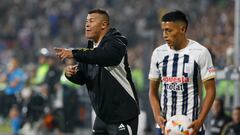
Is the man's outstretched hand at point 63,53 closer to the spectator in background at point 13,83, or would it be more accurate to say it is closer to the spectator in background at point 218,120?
the spectator in background at point 218,120

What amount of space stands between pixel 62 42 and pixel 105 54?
782 inches

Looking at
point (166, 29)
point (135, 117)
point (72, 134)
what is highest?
point (166, 29)

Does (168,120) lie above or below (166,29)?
below

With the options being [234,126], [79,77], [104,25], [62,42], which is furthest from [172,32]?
[62,42]

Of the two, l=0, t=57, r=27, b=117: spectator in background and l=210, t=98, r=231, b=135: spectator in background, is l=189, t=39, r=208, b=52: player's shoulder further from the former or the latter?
l=0, t=57, r=27, b=117: spectator in background

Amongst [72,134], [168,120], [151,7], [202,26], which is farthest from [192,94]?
[151,7]

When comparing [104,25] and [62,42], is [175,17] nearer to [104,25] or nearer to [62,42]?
[104,25]

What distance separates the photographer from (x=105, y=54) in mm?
8484

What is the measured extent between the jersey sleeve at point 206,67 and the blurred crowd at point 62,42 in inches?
216

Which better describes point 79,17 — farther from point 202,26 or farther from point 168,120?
point 168,120

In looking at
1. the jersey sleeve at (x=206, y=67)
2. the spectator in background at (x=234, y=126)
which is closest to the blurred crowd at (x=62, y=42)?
the spectator in background at (x=234, y=126)

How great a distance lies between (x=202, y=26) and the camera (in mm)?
25031

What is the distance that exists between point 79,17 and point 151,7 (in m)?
2.85

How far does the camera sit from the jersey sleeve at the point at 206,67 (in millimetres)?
8266
